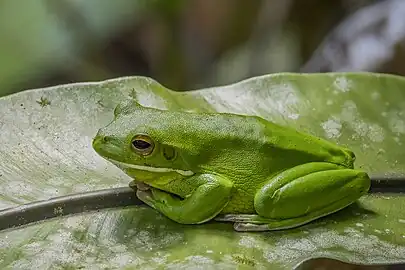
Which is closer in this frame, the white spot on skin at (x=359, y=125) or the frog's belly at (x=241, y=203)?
the frog's belly at (x=241, y=203)

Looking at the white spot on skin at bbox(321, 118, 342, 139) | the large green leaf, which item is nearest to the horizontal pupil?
the large green leaf

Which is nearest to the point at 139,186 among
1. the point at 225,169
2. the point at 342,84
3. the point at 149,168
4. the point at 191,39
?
the point at 149,168

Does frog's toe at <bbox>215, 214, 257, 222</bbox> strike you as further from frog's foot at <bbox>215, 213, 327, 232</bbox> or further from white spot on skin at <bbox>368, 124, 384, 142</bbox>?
white spot on skin at <bbox>368, 124, 384, 142</bbox>

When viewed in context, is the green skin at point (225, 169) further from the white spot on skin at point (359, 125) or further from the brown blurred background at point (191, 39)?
the brown blurred background at point (191, 39)

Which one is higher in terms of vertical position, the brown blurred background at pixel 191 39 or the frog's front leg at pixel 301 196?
the brown blurred background at pixel 191 39

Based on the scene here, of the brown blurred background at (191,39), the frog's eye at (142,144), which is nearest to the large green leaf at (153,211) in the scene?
the frog's eye at (142,144)

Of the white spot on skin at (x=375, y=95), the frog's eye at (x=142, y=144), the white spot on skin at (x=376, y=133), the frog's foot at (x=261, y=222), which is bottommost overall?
the frog's foot at (x=261, y=222)

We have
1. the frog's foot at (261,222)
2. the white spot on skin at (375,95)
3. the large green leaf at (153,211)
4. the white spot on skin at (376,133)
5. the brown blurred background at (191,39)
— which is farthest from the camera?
the brown blurred background at (191,39)

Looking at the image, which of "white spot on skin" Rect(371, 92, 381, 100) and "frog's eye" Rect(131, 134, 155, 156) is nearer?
"frog's eye" Rect(131, 134, 155, 156)
